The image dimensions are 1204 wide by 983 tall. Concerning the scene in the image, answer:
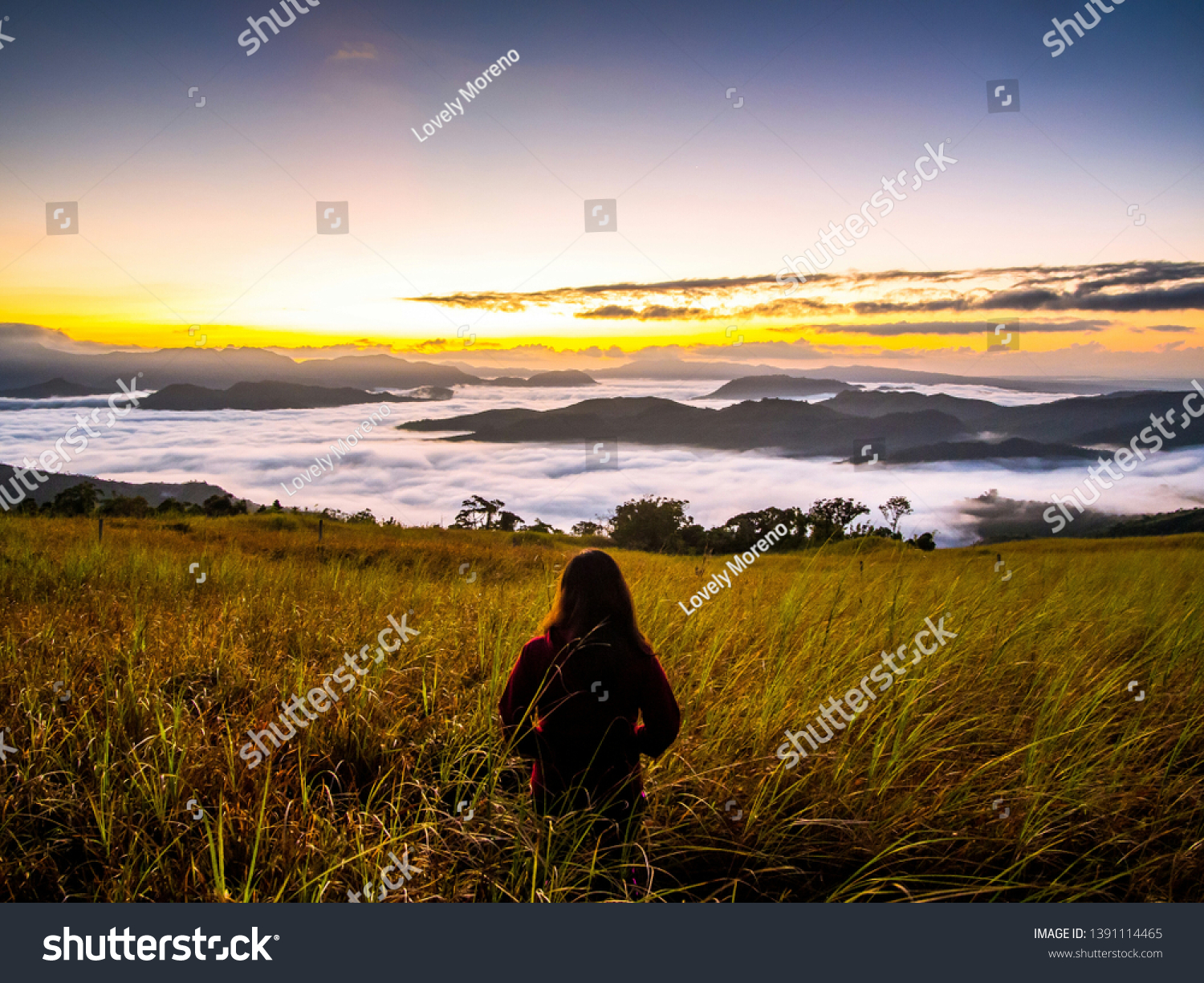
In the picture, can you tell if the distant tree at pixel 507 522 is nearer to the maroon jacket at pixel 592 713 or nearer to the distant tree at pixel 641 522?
the distant tree at pixel 641 522

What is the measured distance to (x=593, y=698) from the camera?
2.82 meters

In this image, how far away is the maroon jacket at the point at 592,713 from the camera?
9.19 ft

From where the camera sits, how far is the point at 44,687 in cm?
430

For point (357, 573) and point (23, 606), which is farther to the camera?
point (357, 573)

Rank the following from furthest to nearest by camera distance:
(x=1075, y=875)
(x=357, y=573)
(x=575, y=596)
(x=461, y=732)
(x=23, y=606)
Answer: (x=357, y=573), (x=23, y=606), (x=461, y=732), (x=1075, y=875), (x=575, y=596)

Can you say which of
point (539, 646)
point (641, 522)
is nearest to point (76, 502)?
point (641, 522)

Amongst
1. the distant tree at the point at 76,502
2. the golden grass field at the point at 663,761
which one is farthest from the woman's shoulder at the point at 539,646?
the distant tree at the point at 76,502

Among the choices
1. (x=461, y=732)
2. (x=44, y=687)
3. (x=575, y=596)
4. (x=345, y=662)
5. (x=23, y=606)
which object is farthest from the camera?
(x=23, y=606)

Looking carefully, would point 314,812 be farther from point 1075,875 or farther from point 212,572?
point 212,572

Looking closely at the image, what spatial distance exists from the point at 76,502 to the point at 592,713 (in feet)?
64.0

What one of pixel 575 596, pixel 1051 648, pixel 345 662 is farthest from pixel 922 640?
pixel 345 662

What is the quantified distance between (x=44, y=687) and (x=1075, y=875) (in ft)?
20.0

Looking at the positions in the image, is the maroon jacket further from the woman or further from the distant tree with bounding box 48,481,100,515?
the distant tree with bounding box 48,481,100,515

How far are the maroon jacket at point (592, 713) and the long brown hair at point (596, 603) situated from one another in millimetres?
50
